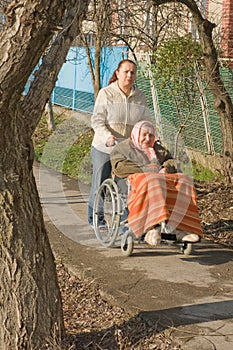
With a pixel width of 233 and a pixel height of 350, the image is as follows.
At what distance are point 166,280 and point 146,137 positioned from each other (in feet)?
5.21

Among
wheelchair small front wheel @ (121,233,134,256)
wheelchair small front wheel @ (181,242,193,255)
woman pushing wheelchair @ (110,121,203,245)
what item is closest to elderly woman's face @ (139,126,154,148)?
woman pushing wheelchair @ (110,121,203,245)

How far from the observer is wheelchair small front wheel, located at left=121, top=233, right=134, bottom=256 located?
733 centimetres

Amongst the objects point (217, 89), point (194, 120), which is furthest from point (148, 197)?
point (194, 120)

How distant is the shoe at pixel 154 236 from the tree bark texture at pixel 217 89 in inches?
157

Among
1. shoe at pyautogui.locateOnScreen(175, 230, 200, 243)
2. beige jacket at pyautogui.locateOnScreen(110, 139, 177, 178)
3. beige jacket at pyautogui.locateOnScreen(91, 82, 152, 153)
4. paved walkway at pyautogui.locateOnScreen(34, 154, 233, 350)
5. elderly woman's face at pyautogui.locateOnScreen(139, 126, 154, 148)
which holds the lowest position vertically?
paved walkway at pyautogui.locateOnScreen(34, 154, 233, 350)

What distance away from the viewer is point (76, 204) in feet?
33.0

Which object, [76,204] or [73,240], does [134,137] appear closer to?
[73,240]

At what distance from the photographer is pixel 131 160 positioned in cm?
757

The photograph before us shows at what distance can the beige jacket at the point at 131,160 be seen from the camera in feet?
24.6

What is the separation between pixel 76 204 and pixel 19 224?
529 centimetres

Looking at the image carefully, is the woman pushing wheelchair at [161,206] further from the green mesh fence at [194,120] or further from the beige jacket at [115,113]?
the green mesh fence at [194,120]

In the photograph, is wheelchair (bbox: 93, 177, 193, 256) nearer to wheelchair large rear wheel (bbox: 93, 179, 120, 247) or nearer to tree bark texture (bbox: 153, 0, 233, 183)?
wheelchair large rear wheel (bbox: 93, 179, 120, 247)

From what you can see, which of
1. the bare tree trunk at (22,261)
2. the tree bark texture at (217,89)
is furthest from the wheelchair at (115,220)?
the tree bark texture at (217,89)

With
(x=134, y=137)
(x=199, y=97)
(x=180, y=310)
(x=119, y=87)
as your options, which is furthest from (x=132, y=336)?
(x=199, y=97)
